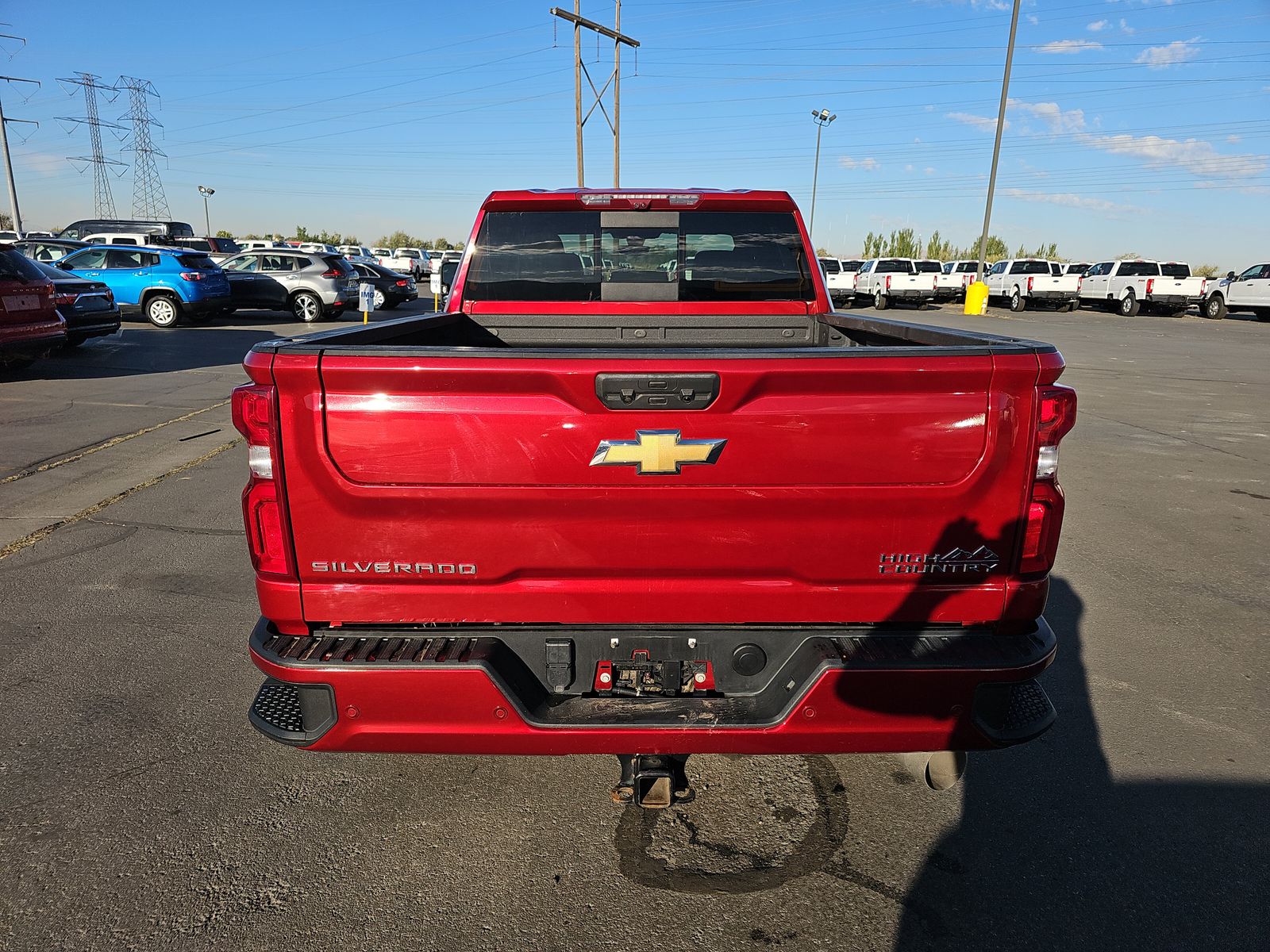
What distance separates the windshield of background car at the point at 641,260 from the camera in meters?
4.45

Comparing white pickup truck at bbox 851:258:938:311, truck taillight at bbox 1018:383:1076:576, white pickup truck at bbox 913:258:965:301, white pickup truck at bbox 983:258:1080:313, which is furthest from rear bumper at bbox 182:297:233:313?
white pickup truck at bbox 983:258:1080:313

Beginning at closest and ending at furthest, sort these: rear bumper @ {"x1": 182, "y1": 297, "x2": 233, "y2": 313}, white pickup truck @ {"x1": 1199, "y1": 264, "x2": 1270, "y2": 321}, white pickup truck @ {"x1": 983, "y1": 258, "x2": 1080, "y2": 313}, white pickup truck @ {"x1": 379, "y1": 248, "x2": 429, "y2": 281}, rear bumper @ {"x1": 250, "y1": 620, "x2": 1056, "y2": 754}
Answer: rear bumper @ {"x1": 250, "y1": 620, "x2": 1056, "y2": 754}, rear bumper @ {"x1": 182, "y1": 297, "x2": 233, "y2": 313}, white pickup truck @ {"x1": 1199, "y1": 264, "x2": 1270, "y2": 321}, white pickup truck @ {"x1": 983, "y1": 258, "x2": 1080, "y2": 313}, white pickup truck @ {"x1": 379, "y1": 248, "x2": 429, "y2": 281}

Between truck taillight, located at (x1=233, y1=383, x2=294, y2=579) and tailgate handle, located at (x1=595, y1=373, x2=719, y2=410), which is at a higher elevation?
tailgate handle, located at (x1=595, y1=373, x2=719, y2=410)

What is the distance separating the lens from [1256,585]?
519 centimetres

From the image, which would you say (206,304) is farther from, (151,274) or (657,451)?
(657,451)

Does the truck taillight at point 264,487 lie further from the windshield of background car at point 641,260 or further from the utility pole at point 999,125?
the utility pole at point 999,125

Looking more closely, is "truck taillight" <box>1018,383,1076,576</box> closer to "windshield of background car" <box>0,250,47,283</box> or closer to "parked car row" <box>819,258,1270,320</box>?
"windshield of background car" <box>0,250,47,283</box>

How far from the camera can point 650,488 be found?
231 centimetres

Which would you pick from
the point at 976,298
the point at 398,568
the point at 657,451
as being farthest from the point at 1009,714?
the point at 976,298

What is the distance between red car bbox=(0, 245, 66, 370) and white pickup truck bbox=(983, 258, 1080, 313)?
32.4 metres

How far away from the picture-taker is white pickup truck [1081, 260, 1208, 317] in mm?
31969

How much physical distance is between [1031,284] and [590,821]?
121 feet

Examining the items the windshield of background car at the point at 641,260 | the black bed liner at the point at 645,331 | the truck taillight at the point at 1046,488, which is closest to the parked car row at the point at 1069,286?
the windshield of background car at the point at 641,260

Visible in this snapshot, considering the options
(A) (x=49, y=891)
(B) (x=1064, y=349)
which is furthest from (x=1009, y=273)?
(A) (x=49, y=891)
